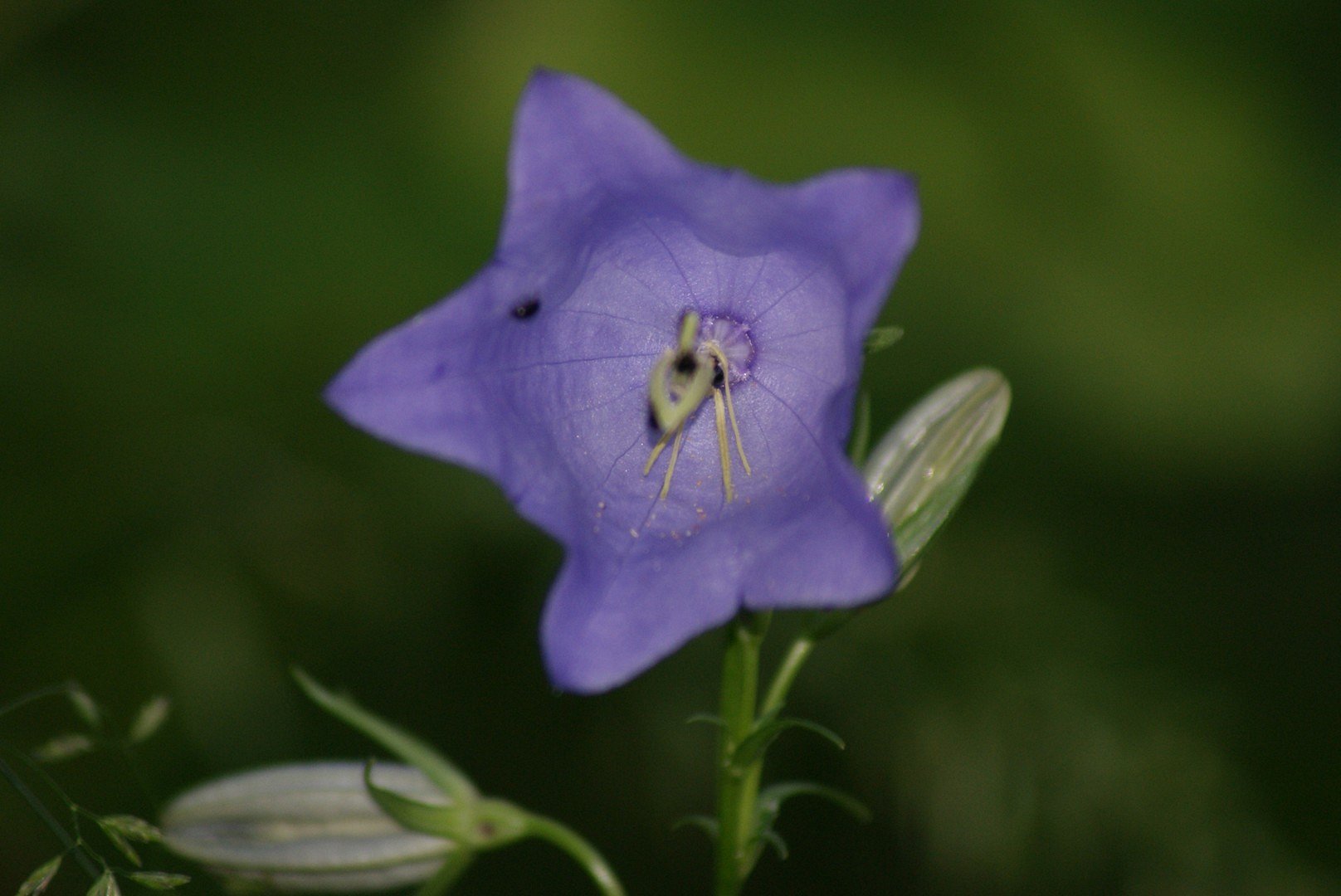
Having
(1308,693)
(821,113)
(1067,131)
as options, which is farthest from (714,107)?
(1308,693)

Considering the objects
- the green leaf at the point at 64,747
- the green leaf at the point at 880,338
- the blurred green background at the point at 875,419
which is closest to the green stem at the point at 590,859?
the green leaf at the point at 64,747

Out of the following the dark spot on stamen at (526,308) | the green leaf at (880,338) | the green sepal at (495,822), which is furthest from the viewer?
the green sepal at (495,822)

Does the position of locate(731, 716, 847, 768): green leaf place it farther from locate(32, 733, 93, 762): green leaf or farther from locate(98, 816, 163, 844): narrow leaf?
locate(32, 733, 93, 762): green leaf

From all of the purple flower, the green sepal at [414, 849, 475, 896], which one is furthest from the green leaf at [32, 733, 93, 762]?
the purple flower

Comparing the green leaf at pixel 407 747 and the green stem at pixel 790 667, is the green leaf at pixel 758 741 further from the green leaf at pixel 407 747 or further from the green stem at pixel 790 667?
the green leaf at pixel 407 747

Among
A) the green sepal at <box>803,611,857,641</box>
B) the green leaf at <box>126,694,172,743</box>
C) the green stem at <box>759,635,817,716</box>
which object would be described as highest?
the green leaf at <box>126,694,172,743</box>

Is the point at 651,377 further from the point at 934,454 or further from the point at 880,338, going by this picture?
the point at 934,454
